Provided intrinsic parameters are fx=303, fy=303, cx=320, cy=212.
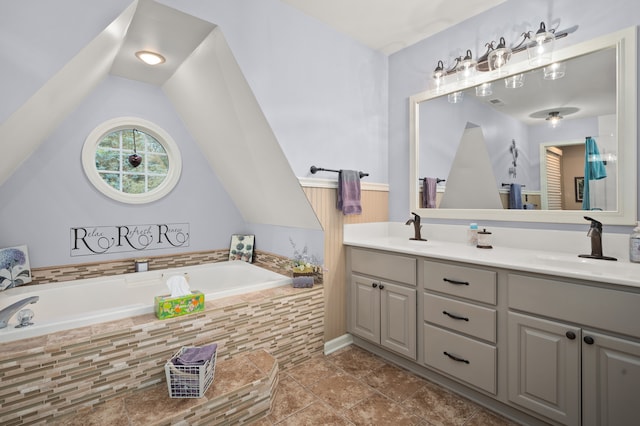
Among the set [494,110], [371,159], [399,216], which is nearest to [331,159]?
[371,159]

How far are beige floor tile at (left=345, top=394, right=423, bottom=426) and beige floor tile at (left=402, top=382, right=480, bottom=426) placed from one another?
0.06 m

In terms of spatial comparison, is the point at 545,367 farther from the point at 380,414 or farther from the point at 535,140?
the point at 535,140

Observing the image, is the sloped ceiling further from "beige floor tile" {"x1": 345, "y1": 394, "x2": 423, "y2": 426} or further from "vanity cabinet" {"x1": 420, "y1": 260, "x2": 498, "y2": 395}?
"beige floor tile" {"x1": 345, "y1": 394, "x2": 423, "y2": 426}

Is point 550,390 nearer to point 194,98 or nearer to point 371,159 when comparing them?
point 371,159

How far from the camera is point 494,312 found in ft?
5.40

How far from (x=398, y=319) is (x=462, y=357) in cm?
46

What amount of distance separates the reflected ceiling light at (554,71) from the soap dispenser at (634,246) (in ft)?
3.34

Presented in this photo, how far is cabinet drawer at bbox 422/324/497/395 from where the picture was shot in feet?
5.47

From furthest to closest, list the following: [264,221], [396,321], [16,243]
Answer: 1. [264,221]
2. [16,243]
3. [396,321]

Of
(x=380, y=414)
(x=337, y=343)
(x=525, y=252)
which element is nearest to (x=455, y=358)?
(x=380, y=414)

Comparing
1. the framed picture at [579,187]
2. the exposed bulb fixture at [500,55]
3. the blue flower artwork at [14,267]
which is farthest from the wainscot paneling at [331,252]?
the blue flower artwork at [14,267]

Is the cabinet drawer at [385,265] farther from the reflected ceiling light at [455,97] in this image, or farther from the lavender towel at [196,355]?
the reflected ceiling light at [455,97]

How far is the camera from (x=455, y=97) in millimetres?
2449

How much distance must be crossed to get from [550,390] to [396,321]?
89 cm
